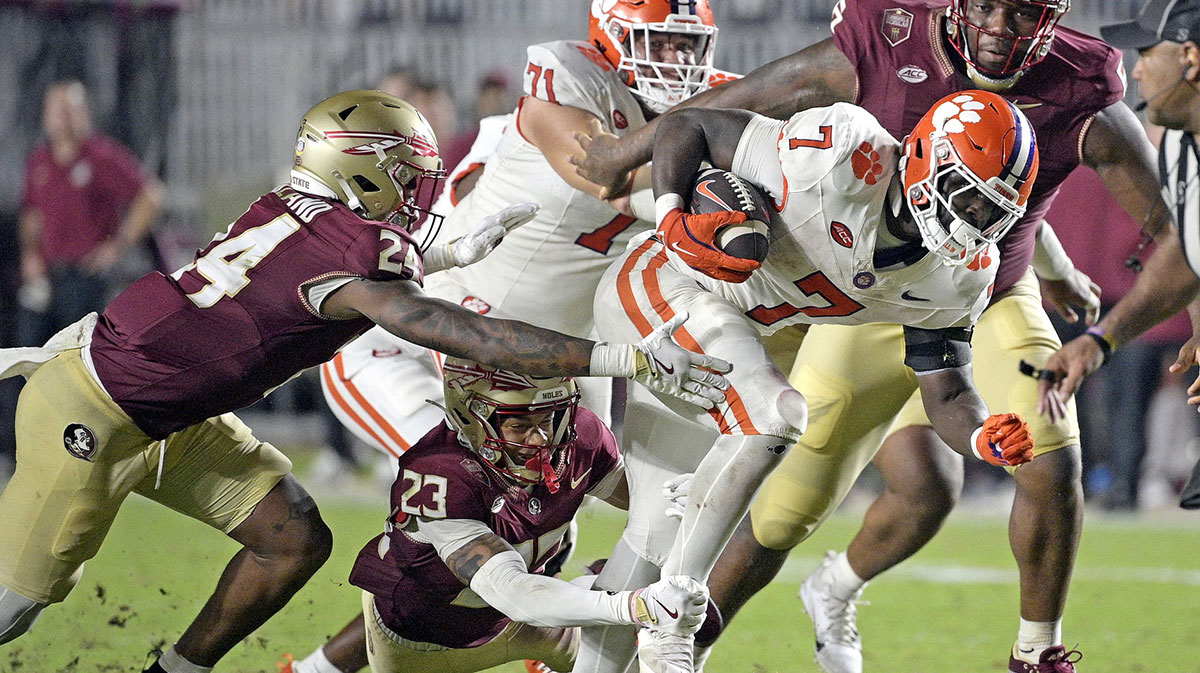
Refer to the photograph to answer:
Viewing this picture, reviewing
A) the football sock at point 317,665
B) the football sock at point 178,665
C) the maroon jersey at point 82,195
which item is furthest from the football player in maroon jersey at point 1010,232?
the maroon jersey at point 82,195

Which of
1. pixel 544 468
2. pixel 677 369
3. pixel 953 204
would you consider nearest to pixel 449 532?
pixel 544 468

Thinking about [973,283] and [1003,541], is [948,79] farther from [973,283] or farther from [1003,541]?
[1003,541]

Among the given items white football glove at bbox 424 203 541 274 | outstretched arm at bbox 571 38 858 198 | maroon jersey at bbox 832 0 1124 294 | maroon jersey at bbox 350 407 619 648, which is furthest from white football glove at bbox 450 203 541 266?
maroon jersey at bbox 832 0 1124 294

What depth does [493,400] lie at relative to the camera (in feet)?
12.2

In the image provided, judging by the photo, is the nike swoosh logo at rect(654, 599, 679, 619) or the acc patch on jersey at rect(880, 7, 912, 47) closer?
the nike swoosh logo at rect(654, 599, 679, 619)

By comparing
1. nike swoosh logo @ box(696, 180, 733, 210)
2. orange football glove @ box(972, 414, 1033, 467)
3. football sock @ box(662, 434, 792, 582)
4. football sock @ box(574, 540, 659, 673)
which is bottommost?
football sock @ box(574, 540, 659, 673)

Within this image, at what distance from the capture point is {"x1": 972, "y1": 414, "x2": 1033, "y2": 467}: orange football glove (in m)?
3.41

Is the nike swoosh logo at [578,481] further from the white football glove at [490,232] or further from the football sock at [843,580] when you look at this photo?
the football sock at [843,580]

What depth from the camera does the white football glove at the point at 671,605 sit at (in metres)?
3.28

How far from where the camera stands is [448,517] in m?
3.62

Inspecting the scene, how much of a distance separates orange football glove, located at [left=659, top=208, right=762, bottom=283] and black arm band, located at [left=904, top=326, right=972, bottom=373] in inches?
24.7

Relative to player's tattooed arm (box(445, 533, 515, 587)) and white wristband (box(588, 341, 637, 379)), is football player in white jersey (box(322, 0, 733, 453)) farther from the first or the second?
white wristband (box(588, 341, 637, 379))

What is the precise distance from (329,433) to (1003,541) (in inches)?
163

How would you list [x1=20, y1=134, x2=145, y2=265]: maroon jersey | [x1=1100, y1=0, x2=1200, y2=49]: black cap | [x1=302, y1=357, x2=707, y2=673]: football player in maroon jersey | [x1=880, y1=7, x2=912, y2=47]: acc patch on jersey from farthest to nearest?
[x1=20, y1=134, x2=145, y2=265]: maroon jersey < [x1=1100, y1=0, x2=1200, y2=49]: black cap < [x1=880, y1=7, x2=912, y2=47]: acc patch on jersey < [x1=302, y1=357, x2=707, y2=673]: football player in maroon jersey
